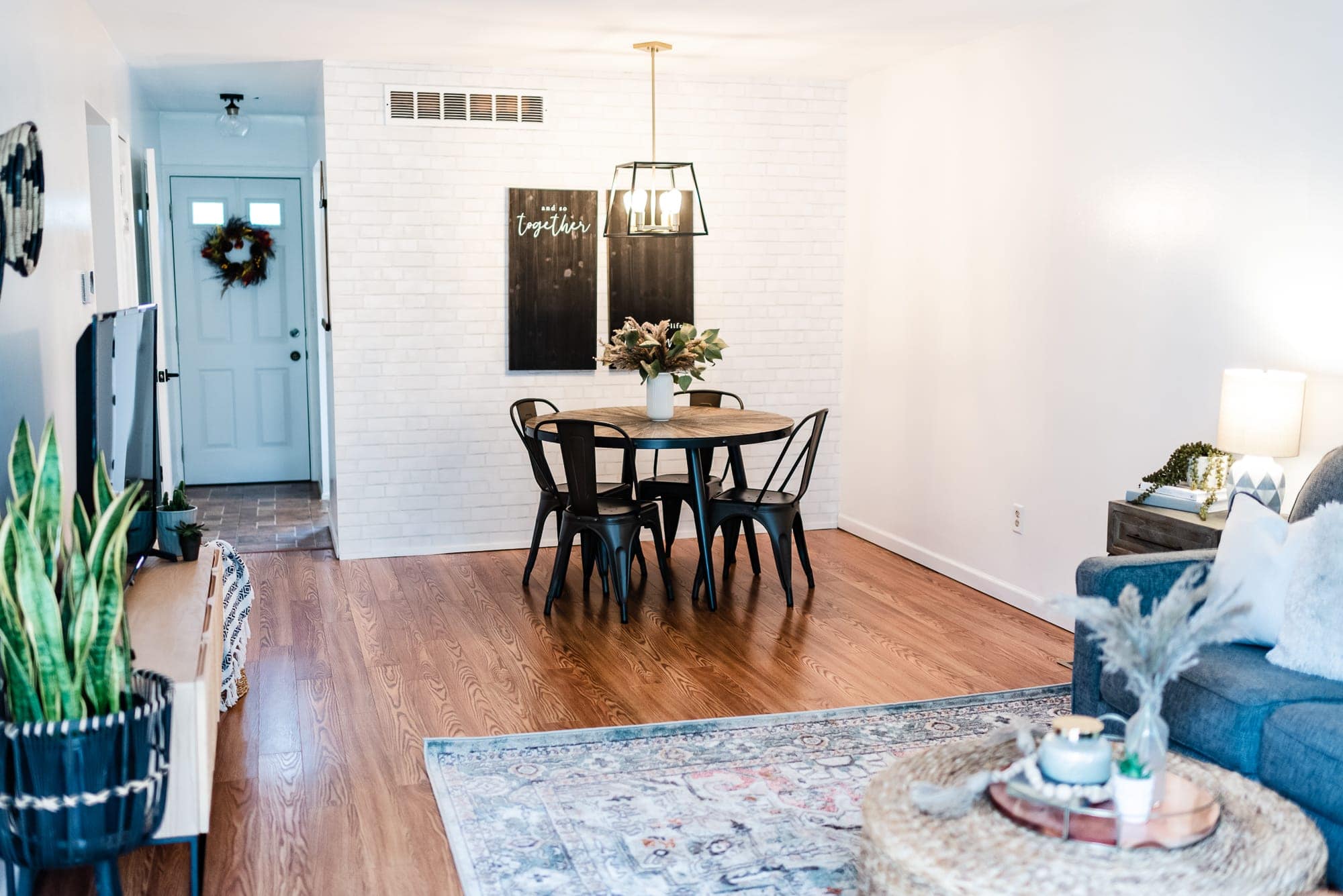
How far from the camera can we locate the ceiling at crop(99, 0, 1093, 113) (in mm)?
4430

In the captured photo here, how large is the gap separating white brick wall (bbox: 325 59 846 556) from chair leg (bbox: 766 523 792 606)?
1461mm

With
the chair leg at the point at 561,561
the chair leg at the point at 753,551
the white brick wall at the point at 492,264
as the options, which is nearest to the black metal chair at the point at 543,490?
the chair leg at the point at 561,561

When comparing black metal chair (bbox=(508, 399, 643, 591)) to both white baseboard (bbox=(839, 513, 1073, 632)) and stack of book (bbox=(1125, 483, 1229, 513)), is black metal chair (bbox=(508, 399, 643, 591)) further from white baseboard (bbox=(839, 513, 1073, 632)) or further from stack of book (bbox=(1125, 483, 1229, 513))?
stack of book (bbox=(1125, 483, 1229, 513))

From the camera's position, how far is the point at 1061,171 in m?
4.55

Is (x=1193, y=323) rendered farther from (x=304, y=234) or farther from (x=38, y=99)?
(x=304, y=234)

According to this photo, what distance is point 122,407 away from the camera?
3.05 metres

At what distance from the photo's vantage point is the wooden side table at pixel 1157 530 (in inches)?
135

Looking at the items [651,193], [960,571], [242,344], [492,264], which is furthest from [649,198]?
[242,344]

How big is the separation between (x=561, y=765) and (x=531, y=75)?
3652mm

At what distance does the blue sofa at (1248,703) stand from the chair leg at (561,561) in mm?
2154

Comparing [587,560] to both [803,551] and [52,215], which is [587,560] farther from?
[52,215]

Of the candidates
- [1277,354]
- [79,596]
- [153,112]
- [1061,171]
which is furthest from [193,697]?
[153,112]

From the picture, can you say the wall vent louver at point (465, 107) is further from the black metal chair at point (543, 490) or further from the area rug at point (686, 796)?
the area rug at point (686, 796)

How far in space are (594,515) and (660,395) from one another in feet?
2.19
